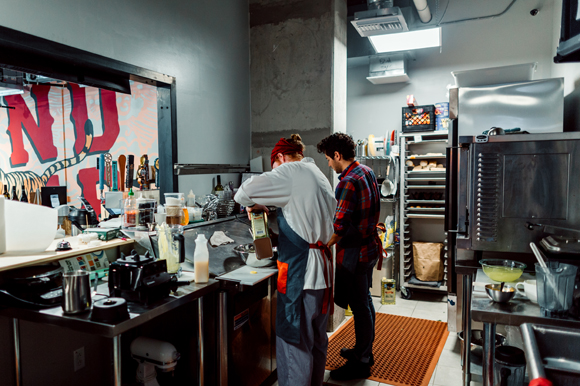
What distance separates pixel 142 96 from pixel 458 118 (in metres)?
3.87

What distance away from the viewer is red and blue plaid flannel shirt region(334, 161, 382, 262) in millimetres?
3139

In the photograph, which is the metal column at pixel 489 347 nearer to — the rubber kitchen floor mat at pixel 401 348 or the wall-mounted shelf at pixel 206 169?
the rubber kitchen floor mat at pixel 401 348

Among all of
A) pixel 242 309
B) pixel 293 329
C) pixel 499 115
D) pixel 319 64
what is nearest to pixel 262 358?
pixel 242 309

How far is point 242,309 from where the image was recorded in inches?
109

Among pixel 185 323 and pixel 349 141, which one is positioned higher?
pixel 349 141

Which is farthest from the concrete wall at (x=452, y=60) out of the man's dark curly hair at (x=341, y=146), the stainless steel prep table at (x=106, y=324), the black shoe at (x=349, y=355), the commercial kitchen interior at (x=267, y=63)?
the stainless steel prep table at (x=106, y=324)

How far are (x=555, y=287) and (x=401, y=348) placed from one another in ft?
8.11

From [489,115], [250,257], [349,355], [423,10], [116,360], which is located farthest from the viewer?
[423,10]

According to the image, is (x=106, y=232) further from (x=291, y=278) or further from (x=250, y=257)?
(x=291, y=278)

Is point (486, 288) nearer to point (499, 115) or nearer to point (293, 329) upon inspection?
point (293, 329)

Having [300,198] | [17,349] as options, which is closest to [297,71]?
[300,198]

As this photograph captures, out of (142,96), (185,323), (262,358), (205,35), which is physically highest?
(205,35)

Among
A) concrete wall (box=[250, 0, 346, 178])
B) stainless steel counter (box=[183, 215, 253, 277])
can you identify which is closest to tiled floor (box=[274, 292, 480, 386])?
stainless steel counter (box=[183, 215, 253, 277])

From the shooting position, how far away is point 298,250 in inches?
97.4
